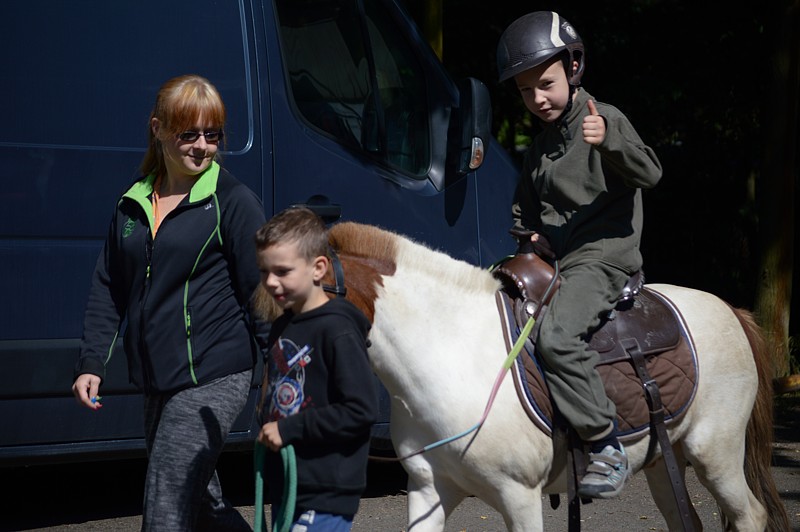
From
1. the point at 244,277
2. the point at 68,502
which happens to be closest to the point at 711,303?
the point at 244,277

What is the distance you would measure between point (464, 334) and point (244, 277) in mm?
798

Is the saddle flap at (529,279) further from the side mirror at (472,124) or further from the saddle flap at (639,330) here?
the side mirror at (472,124)

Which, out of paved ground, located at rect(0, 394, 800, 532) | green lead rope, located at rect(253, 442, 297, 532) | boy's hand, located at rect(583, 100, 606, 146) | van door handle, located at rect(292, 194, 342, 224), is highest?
boy's hand, located at rect(583, 100, 606, 146)

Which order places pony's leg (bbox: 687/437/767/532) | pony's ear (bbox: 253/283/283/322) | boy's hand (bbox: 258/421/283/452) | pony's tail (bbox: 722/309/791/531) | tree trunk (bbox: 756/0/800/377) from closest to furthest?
boy's hand (bbox: 258/421/283/452) → pony's ear (bbox: 253/283/283/322) → pony's leg (bbox: 687/437/767/532) → pony's tail (bbox: 722/309/791/531) → tree trunk (bbox: 756/0/800/377)

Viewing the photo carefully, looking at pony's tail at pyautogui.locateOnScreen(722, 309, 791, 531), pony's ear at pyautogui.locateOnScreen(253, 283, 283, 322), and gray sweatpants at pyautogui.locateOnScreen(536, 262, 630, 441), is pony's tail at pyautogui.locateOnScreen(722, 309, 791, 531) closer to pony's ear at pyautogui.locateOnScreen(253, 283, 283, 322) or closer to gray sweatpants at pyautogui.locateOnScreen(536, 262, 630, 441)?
gray sweatpants at pyautogui.locateOnScreen(536, 262, 630, 441)

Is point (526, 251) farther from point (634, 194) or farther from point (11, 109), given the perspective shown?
point (11, 109)

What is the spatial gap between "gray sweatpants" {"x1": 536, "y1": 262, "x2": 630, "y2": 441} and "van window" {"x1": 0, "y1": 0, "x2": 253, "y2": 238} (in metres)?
2.34

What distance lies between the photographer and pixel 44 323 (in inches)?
190

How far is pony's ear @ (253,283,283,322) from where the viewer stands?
3096 millimetres

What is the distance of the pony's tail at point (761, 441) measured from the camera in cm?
431

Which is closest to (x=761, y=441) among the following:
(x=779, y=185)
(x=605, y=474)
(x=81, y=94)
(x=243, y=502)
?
(x=605, y=474)

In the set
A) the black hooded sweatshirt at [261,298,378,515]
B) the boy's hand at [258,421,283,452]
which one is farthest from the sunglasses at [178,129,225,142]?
the boy's hand at [258,421,283,452]

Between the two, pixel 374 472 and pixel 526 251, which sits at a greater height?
pixel 526 251

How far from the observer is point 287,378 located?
297 centimetres
